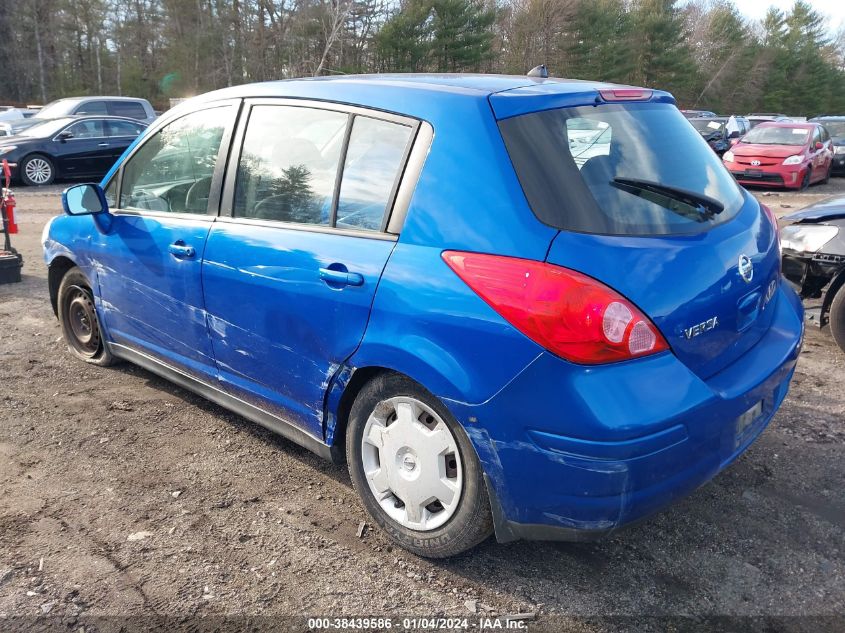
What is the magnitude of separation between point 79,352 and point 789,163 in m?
15.7

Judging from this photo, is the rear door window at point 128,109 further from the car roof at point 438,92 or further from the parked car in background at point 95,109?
the car roof at point 438,92

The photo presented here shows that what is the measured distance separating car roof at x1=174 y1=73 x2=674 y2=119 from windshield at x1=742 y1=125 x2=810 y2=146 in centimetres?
1573

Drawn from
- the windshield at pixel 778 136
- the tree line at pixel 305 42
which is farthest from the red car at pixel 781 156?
the tree line at pixel 305 42

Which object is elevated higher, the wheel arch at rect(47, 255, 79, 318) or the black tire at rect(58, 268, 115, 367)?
the wheel arch at rect(47, 255, 79, 318)

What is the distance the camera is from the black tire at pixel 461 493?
2.47 meters

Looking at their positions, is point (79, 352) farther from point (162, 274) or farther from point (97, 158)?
point (97, 158)

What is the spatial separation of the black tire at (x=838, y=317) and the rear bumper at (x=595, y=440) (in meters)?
2.98

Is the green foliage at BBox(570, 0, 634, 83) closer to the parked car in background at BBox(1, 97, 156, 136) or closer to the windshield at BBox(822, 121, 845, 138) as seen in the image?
the windshield at BBox(822, 121, 845, 138)

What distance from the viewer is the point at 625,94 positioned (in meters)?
2.89

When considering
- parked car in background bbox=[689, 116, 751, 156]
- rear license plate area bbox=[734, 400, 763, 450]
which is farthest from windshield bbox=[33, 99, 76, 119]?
rear license plate area bbox=[734, 400, 763, 450]

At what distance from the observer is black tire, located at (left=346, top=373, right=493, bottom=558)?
2473mm

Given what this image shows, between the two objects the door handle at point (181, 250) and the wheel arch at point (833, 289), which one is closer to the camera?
the door handle at point (181, 250)

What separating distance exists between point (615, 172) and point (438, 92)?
730 mm

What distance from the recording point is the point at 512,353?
224cm
